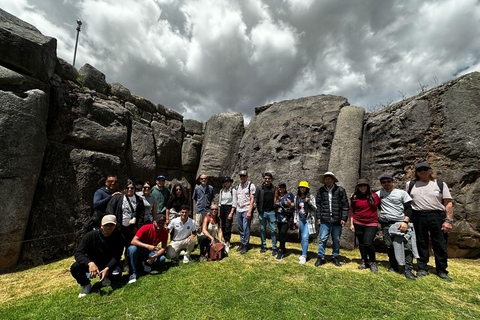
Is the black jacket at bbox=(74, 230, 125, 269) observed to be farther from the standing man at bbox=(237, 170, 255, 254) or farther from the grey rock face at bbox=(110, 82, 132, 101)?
the grey rock face at bbox=(110, 82, 132, 101)

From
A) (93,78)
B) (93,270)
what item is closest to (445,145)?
(93,270)

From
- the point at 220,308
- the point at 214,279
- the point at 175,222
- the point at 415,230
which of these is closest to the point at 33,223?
the point at 175,222

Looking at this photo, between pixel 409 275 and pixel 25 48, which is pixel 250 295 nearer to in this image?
pixel 409 275

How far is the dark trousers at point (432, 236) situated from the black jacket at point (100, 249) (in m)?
5.52

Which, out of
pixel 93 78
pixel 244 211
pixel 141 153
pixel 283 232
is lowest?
pixel 283 232

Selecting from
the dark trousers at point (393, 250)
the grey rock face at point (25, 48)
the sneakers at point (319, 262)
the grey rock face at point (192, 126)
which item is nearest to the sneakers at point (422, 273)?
the dark trousers at point (393, 250)

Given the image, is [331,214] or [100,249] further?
[331,214]

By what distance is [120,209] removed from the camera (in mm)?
4297

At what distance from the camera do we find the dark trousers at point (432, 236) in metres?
4.04

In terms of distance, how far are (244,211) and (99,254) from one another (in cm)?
316

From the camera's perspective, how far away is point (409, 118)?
238 inches

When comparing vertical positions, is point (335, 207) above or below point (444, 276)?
above

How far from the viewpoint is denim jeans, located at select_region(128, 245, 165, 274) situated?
3.91 metres

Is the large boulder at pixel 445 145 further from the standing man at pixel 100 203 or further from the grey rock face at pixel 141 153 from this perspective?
the grey rock face at pixel 141 153
